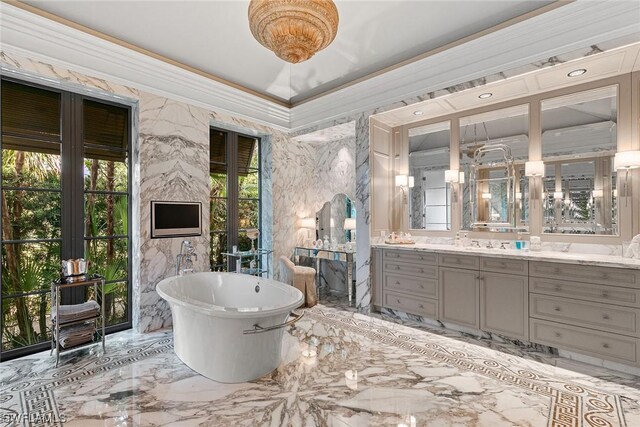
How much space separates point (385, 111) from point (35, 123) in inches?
149

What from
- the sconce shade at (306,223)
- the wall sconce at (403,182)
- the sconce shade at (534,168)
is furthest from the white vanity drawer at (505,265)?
the sconce shade at (306,223)

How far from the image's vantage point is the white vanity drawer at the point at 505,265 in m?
3.05

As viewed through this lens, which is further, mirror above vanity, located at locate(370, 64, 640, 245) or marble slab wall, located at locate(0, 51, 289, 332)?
marble slab wall, located at locate(0, 51, 289, 332)

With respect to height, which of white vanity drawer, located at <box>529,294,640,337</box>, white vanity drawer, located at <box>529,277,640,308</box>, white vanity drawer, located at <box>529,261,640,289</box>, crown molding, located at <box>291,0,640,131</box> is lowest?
white vanity drawer, located at <box>529,294,640,337</box>

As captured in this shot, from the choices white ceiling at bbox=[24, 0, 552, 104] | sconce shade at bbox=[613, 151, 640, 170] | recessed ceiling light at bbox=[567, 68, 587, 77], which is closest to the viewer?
white ceiling at bbox=[24, 0, 552, 104]

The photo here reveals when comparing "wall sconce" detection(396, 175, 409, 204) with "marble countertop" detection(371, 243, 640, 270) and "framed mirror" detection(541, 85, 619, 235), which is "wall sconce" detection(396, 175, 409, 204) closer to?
"marble countertop" detection(371, 243, 640, 270)

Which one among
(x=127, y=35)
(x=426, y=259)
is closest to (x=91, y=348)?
(x=127, y=35)

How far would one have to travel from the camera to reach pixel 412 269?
12.7ft

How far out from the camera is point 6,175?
9.53 ft

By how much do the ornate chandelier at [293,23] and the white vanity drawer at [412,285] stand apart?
9.21 feet

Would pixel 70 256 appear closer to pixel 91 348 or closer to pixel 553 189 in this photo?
pixel 91 348

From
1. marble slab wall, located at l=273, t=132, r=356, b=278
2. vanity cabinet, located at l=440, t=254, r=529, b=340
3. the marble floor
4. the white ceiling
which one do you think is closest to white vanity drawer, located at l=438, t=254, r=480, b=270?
vanity cabinet, located at l=440, t=254, r=529, b=340

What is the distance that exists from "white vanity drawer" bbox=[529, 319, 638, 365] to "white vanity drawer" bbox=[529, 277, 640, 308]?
0.27 m

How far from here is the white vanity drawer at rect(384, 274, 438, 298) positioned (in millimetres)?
3701
